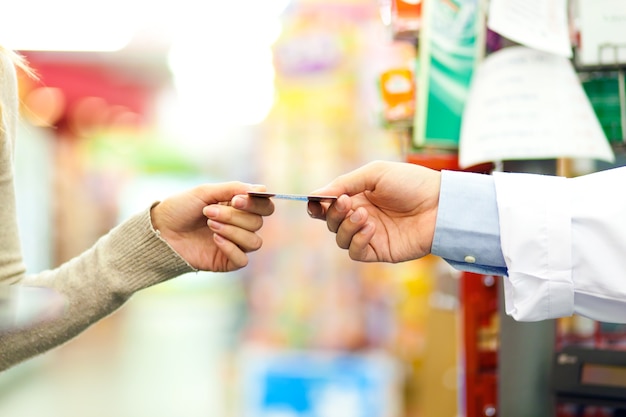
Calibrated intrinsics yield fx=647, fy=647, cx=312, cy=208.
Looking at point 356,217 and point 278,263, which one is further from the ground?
point 356,217

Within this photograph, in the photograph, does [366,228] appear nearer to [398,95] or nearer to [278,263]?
[398,95]

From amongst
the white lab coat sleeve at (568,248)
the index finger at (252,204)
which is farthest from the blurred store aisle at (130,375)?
the white lab coat sleeve at (568,248)

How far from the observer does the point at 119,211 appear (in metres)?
13.4

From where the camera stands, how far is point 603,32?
132 cm

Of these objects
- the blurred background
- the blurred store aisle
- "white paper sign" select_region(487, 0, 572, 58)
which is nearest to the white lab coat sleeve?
"white paper sign" select_region(487, 0, 572, 58)

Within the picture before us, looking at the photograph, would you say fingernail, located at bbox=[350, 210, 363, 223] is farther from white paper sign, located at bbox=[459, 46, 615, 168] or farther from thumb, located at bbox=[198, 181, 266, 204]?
white paper sign, located at bbox=[459, 46, 615, 168]

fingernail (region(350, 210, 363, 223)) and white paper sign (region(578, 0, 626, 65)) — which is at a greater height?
white paper sign (region(578, 0, 626, 65))

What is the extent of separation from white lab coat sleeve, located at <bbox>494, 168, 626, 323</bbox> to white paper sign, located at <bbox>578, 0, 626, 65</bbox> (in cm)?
32

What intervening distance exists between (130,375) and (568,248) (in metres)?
5.92

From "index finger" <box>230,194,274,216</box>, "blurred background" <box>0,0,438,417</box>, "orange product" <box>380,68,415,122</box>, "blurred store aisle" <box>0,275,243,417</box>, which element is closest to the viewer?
"index finger" <box>230,194,274,216</box>

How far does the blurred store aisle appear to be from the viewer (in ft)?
16.9

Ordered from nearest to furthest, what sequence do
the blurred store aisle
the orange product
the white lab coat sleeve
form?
the white lab coat sleeve < the orange product < the blurred store aisle

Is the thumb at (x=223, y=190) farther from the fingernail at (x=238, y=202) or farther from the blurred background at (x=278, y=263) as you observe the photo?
the blurred background at (x=278, y=263)

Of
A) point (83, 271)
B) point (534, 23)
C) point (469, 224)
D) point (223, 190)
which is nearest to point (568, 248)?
point (469, 224)
